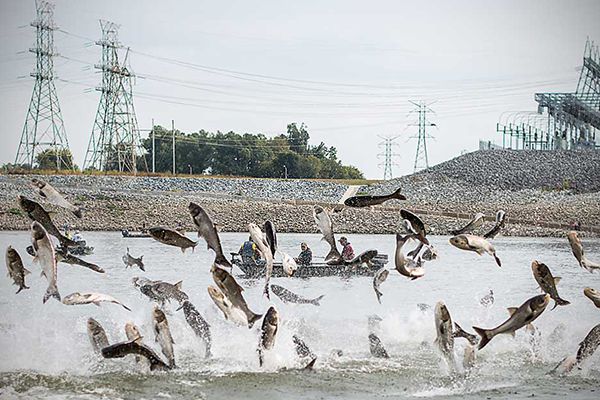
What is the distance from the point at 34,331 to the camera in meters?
19.4

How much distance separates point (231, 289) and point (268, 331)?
4.09 feet

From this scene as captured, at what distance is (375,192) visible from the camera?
69.6 metres

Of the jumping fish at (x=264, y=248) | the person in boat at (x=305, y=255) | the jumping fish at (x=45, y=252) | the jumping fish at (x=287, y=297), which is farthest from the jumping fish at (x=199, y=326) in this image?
the person in boat at (x=305, y=255)

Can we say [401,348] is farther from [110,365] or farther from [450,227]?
[450,227]

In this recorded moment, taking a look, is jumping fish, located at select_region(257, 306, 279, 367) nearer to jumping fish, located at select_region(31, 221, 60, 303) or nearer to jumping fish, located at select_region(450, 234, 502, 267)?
jumping fish, located at select_region(450, 234, 502, 267)

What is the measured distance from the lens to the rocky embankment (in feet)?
181

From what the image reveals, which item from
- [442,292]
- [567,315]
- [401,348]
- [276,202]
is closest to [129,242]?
[276,202]

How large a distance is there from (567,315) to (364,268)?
9518 millimetres

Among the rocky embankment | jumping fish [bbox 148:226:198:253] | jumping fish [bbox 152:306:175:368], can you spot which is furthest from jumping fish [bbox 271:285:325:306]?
the rocky embankment

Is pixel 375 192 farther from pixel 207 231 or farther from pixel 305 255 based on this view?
pixel 207 231

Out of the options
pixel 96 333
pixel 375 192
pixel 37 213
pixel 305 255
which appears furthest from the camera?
pixel 375 192

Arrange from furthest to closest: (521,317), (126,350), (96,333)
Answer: (96,333) → (521,317) → (126,350)

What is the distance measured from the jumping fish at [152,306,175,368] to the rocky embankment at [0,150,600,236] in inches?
1417

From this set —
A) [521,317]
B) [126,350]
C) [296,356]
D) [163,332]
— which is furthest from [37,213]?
[521,317]
